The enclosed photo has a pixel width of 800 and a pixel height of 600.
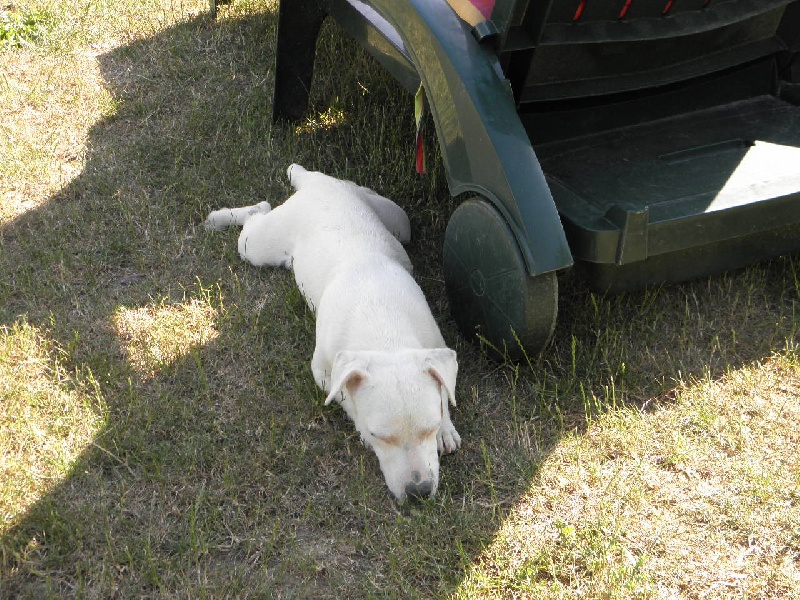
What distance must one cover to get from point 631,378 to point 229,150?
258 cm

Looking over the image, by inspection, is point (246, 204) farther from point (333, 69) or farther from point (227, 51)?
point (227, 51)

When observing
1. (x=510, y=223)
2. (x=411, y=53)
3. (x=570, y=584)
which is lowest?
(x=570, y=584)

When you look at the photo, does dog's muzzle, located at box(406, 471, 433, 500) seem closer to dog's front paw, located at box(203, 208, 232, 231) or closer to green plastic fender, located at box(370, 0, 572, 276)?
green plastic fender, located at box(370, 0, 572, 276)

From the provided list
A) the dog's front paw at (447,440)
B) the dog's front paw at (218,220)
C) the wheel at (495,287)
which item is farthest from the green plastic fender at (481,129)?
the dog's front paw at (218,220)

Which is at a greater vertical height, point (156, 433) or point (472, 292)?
point (472, 292)

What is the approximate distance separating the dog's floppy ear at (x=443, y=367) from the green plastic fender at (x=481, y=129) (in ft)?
1.28

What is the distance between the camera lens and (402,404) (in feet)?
8.74

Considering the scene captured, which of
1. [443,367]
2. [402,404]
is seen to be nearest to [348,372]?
[402,404]

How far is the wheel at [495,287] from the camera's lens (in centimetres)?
292

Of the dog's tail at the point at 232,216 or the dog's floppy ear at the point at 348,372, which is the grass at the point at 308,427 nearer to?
the dog's tail at the point at 232,216

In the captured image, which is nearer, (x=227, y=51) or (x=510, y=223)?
(x=510, y=223)

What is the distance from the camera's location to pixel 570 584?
255cm

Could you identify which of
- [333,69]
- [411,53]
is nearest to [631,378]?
[411,53]

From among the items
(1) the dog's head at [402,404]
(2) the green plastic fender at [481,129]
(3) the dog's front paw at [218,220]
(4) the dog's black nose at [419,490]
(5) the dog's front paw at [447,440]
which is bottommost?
(3) the dog's front paw at [218,220]
